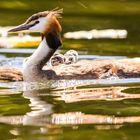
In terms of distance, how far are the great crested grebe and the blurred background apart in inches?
52.4

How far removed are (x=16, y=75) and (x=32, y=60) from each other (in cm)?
25

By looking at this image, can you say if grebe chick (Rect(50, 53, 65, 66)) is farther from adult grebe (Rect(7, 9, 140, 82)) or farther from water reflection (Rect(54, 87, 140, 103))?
water reflection (Rect(54, 87, 140, 103))

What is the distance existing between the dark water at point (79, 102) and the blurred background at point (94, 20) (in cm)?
1

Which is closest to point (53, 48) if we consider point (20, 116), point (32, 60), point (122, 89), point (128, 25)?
point (32, 60)

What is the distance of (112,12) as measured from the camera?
13.8m

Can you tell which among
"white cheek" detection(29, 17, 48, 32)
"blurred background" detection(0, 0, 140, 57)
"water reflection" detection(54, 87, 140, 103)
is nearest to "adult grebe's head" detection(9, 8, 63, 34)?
"white cheek" detection(29, 17, 48, 32)

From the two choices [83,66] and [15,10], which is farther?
[15,10]

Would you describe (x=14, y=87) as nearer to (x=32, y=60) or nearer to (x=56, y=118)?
Answer: (x=32, y=60)

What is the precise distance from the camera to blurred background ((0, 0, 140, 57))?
443 inches

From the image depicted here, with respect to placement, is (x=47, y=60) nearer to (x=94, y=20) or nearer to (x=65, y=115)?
(x=65, y=115)

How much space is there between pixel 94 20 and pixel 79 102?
492cm

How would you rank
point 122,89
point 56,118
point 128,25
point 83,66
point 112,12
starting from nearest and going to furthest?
point 56,118 → point 122,89 → point 83,66 → point 128,25 → point 112,12

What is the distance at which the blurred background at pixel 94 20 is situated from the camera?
11.2 meters

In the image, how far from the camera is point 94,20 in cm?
1307
